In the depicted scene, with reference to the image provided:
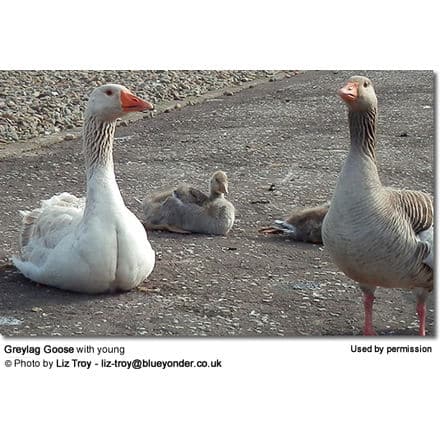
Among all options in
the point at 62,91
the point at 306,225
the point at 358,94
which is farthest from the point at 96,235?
the point at 62,91

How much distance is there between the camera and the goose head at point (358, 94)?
18.1ft

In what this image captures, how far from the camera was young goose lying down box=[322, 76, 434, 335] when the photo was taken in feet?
17.8

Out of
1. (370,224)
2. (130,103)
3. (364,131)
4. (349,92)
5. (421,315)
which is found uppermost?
(349,92)

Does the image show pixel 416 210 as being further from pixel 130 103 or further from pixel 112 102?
pixel 112 102

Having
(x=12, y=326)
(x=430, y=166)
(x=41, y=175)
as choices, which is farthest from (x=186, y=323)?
(x=430, y=166)

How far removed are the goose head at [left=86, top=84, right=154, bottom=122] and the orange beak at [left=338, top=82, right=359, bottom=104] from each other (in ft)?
5.28

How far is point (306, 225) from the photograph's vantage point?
7.77 meters

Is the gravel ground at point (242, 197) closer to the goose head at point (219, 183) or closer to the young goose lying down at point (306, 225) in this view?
the young goose lying down at point (306, 225)

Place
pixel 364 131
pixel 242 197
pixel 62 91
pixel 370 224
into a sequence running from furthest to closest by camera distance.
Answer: pixel 62 91 < pixel 242 197 < pixel 364 131 < pixel 370 224

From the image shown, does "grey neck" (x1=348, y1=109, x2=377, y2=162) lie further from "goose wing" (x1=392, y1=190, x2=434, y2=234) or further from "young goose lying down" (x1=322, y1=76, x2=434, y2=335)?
"goose wing" (x1=392, y1=190, x2=434, y2=234)

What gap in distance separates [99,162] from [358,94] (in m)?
2.08

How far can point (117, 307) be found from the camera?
6.21 meters

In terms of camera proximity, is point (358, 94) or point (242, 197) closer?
point (358, 94)

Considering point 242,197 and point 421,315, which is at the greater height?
point 242,197
